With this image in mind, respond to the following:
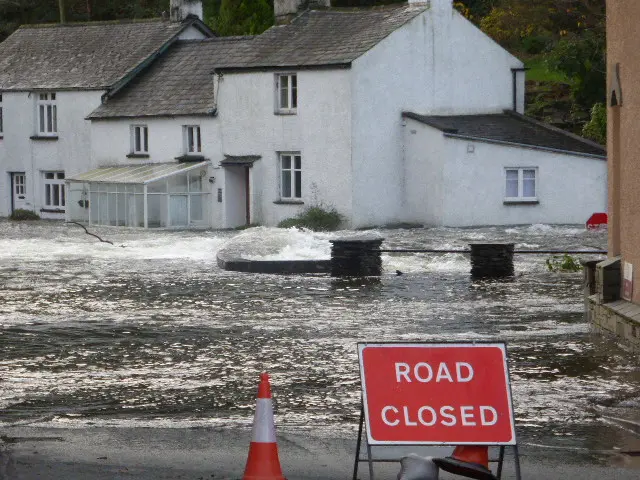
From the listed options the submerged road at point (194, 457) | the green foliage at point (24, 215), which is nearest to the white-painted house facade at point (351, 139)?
the green foliage at point (24, 215)

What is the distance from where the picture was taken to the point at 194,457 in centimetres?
1010

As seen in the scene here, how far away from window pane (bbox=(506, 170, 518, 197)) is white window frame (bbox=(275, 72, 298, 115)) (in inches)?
288

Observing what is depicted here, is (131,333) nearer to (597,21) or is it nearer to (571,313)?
(571,313)

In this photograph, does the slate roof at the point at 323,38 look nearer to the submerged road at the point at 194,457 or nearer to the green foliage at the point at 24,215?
the green foliage at the point at 24,215

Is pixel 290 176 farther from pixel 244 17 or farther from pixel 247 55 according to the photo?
pixel 244 17

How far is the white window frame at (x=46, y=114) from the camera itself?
56219 millimetres

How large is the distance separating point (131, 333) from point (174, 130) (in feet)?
107

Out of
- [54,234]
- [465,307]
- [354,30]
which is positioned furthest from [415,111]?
[465,307]

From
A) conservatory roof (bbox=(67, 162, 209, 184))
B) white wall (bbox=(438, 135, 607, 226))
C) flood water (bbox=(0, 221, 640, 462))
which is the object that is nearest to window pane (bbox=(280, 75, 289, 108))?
conservatory roof (bbox=(67, 162, 209, 184))

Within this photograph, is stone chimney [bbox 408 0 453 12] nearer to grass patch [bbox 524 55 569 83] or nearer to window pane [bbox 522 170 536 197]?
window pane [bbox 522 170 536 197]

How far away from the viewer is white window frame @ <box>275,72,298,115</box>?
4681 cm

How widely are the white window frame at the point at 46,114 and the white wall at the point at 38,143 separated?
0.20m

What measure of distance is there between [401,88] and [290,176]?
4.72 m

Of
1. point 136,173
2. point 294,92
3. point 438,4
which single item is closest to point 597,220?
point 438,4
